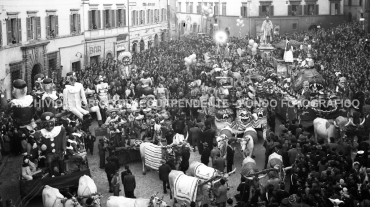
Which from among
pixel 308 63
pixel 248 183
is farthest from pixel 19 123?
pixel 308 63

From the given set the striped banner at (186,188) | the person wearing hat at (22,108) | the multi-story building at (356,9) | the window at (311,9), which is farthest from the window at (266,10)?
the striped banner at (186,188)

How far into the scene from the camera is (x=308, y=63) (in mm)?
26000

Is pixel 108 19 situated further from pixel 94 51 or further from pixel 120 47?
pixel 94 51

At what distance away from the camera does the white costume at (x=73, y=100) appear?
20.1 metres

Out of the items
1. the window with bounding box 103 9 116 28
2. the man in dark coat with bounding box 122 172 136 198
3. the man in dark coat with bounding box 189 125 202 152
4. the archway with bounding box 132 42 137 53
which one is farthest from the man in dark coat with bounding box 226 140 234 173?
the archway with bounding box 132 42 137 53

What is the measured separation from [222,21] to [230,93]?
40.2m

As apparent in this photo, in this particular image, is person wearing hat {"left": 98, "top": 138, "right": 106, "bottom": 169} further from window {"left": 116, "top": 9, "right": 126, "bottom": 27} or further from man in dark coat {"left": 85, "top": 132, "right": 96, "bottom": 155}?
window {"left": 116, "top": 9, "right": 126, "bottom": 27}

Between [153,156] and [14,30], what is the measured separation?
14.3 metres

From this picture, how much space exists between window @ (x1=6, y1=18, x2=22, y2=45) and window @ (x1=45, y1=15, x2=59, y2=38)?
333 centimetres

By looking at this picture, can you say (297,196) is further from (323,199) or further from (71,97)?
(71,97)

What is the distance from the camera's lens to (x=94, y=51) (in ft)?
125

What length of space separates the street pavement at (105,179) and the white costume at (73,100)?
5.49ft

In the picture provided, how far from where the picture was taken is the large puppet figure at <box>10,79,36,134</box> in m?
18.5

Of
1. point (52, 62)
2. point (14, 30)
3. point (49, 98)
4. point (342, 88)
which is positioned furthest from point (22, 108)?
point (52, 62)
